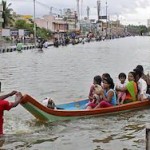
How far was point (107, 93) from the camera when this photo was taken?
13.1m

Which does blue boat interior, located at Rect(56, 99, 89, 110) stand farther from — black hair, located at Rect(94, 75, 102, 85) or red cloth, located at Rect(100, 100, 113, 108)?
black hair, located at Rect(94, 75, 102, 85)

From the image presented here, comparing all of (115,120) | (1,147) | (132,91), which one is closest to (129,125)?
(115,120)

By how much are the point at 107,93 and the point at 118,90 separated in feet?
2.96

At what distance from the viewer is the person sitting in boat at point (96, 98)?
12.9 metres

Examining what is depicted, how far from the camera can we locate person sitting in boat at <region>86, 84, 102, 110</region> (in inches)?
507

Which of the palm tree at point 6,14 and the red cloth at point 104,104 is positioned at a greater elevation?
the palm tree at point 6,14

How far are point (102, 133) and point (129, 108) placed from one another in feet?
8.06

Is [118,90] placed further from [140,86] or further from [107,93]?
[107,93]

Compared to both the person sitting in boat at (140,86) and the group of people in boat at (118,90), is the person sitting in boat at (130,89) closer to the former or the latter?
the group of people in boat at (118,90)

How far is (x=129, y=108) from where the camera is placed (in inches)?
543

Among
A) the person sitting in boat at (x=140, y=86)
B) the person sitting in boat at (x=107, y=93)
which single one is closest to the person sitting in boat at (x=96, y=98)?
the person sitting in boat at (x=107, y=93)

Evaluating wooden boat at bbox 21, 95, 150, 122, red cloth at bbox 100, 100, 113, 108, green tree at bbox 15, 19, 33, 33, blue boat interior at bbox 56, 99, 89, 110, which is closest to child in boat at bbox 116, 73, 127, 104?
wooden boat at bbox 21, 95, 150, 122

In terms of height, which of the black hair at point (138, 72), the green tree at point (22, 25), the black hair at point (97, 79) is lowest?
the black hair at point (97, 79)

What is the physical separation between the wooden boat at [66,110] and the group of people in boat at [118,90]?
0.21m
